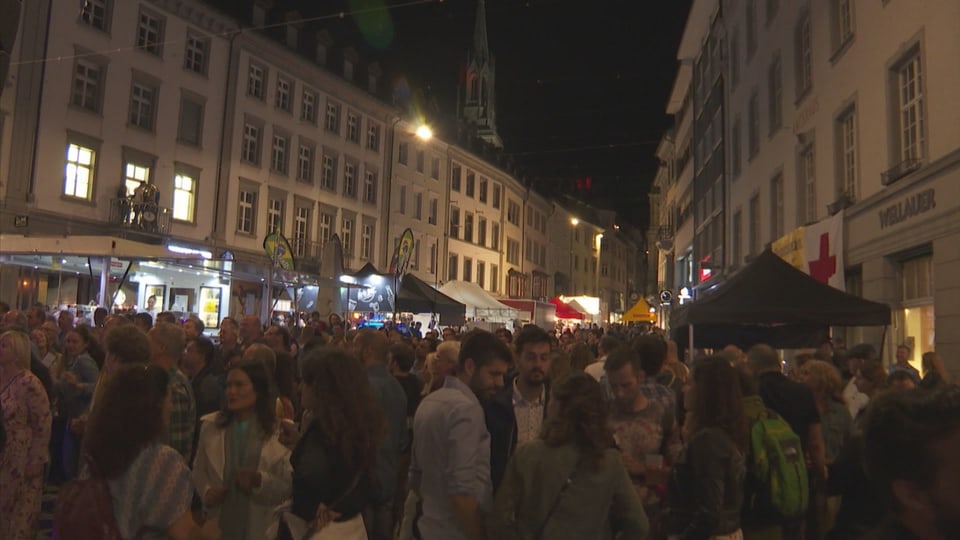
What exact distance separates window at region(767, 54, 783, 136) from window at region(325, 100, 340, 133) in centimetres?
2272

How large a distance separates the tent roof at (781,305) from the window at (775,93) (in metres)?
11.2

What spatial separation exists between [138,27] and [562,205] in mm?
52767

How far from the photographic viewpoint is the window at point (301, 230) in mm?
35688

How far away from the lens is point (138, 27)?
1062 inches

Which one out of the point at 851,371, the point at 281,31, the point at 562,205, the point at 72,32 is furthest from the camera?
the point at 562,205

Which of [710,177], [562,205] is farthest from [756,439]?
[562,205]

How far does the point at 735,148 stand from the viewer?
86.0 ft

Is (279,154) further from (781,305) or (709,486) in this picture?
(709,486)

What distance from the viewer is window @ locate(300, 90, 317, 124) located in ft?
118

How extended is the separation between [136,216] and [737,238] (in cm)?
2085

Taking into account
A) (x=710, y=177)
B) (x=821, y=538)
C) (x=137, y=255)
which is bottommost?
(x=821, y=538)

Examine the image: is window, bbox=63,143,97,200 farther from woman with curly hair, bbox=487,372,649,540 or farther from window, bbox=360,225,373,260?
woman with curly hair, bbox=487,372,649,540

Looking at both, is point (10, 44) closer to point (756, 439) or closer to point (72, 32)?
point (756, 439)

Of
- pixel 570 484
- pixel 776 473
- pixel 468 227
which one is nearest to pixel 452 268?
pixel 468 227
